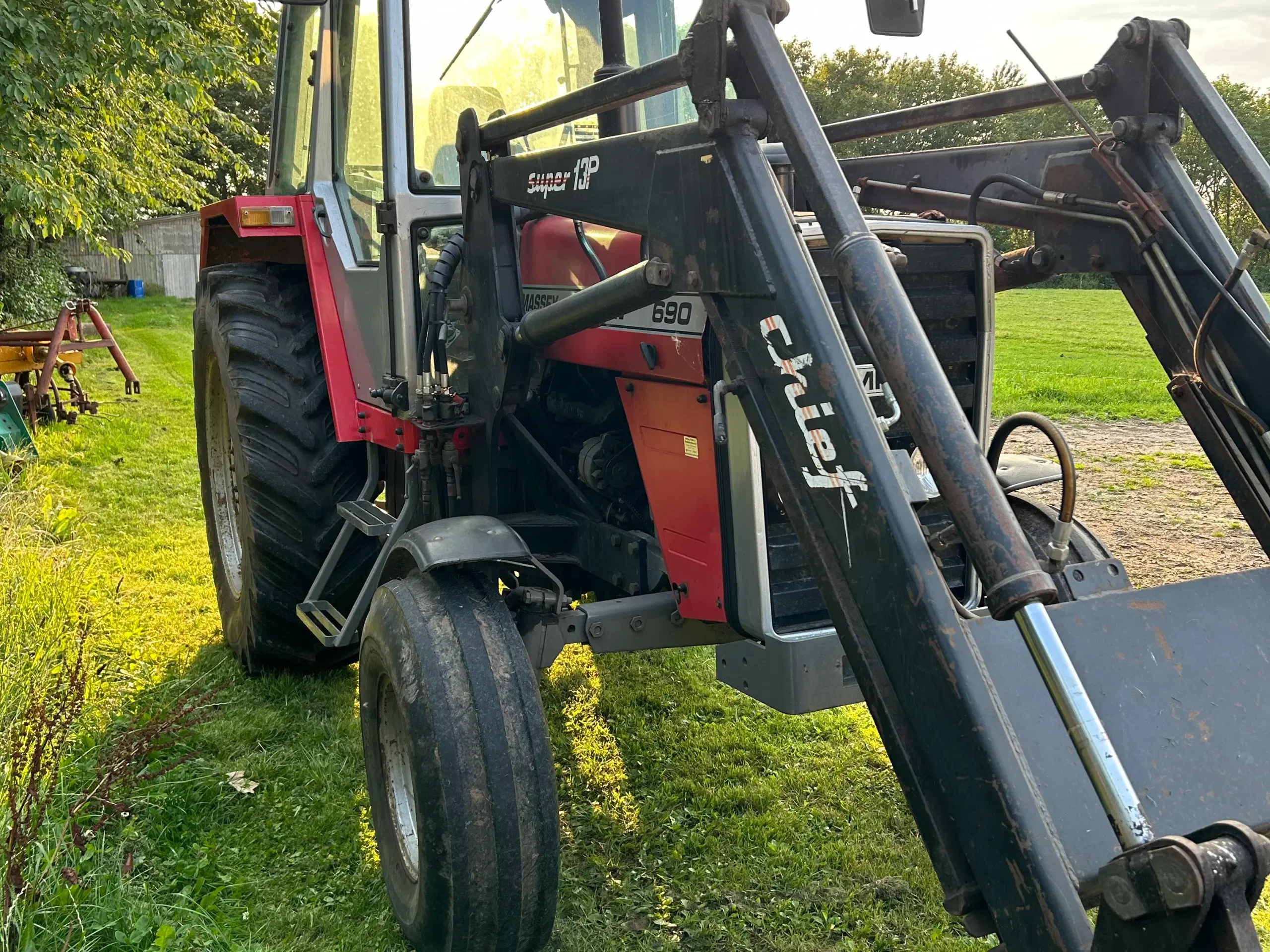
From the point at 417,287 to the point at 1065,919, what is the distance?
2554mm

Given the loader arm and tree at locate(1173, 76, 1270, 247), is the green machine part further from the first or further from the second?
tree at locate(1173, 76, 1270, 247)

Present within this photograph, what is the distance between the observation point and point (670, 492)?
9.27ft

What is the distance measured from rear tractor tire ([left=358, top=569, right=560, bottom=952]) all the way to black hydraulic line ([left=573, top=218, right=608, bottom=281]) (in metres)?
0.89

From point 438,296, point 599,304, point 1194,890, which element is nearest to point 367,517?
point 438,296

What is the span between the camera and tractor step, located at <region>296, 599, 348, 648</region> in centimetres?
377

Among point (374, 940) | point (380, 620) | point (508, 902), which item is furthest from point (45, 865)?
point (508, 902)

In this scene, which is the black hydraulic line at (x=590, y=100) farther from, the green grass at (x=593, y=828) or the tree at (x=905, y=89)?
the tree at (x=905, y=89)

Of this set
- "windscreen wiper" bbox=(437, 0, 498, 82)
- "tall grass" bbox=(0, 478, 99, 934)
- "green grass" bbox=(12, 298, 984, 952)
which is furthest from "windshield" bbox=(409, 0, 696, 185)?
"green grass" bbox=(12, 298, 984, 952)

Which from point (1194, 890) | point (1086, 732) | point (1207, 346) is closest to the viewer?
point (1194, 890)

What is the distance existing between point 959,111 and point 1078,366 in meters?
10.9

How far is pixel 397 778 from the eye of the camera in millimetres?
2910

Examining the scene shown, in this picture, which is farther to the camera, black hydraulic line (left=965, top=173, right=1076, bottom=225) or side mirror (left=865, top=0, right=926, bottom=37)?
black hydraulic line (left=965, top=173, right=1076, bottom=225)

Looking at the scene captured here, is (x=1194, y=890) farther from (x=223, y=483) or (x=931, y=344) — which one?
(x=223, y=483)

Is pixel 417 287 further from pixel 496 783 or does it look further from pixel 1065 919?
pixel 1065 919
